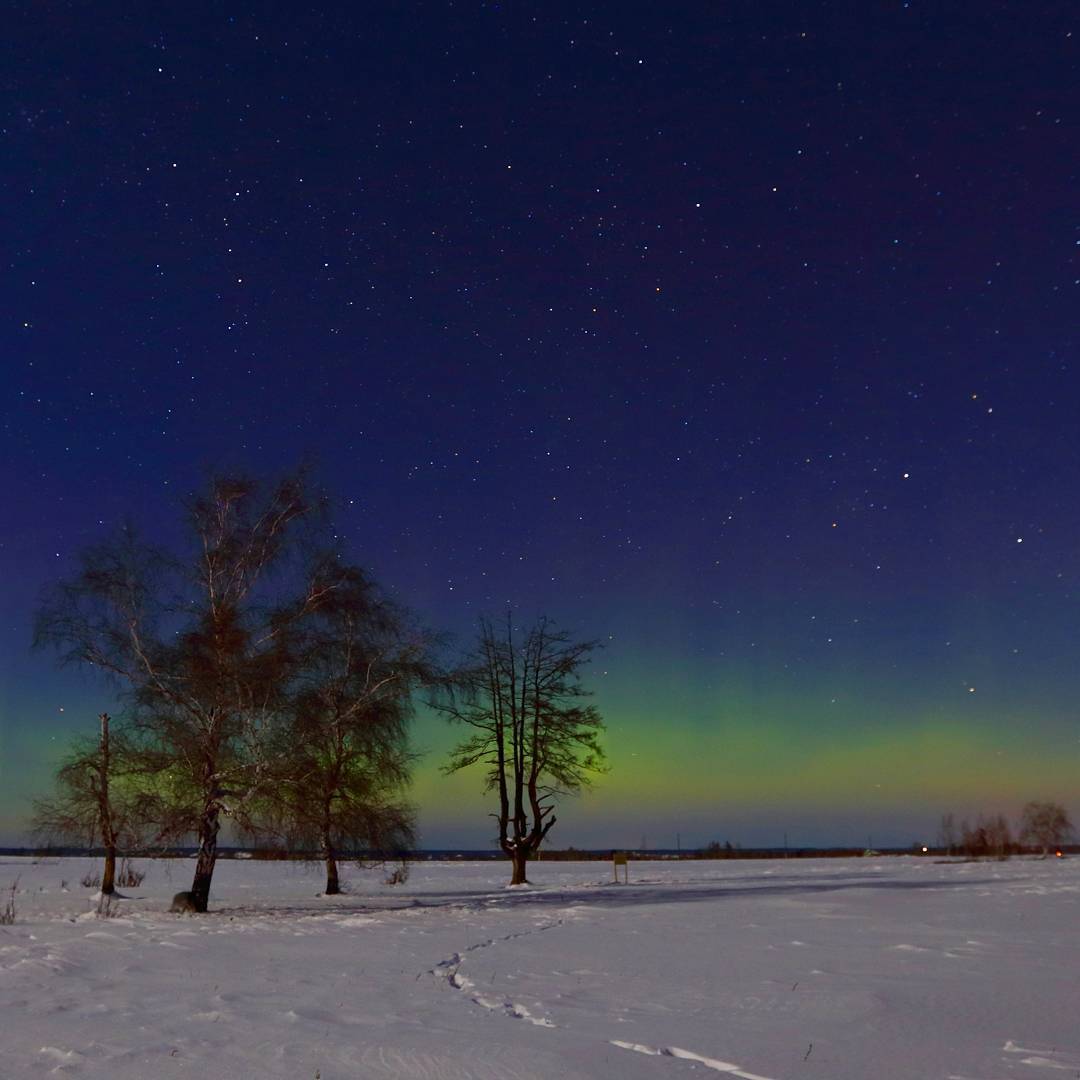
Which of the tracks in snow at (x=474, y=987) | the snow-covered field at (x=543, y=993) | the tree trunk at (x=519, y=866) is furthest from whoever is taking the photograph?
the tree trunk at (x=519, y=866)

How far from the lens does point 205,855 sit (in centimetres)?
2275

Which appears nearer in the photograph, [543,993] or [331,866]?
[543,993]

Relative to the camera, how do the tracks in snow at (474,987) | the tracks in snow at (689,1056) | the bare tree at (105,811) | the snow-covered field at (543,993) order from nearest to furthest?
the tracks in snow at (689,1056) < the snow-covered field at (543,993) < the tracks in snow at (474,987) < the bare tree at (105,811)

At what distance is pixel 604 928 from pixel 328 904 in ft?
29.5

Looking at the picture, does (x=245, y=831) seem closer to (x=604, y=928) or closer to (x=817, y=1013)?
(x=604, y=928)

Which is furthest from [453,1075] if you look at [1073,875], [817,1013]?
[1073,875]

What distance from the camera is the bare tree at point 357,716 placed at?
24.0 meters

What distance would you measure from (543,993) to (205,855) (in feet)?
45.3

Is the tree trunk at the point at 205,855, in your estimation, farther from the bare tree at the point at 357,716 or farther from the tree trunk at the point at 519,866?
the tree trunk at the point at 519,866

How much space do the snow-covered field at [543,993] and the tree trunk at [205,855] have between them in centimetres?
66

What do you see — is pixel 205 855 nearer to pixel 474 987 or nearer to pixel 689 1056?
pixel 474 987

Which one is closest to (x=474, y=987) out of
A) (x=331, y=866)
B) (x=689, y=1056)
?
(x=689, y=1056)

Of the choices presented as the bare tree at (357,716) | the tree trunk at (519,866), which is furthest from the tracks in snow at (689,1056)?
the tree trunk at (519,866)

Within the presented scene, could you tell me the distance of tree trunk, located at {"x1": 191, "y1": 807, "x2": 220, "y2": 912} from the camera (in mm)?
22270
